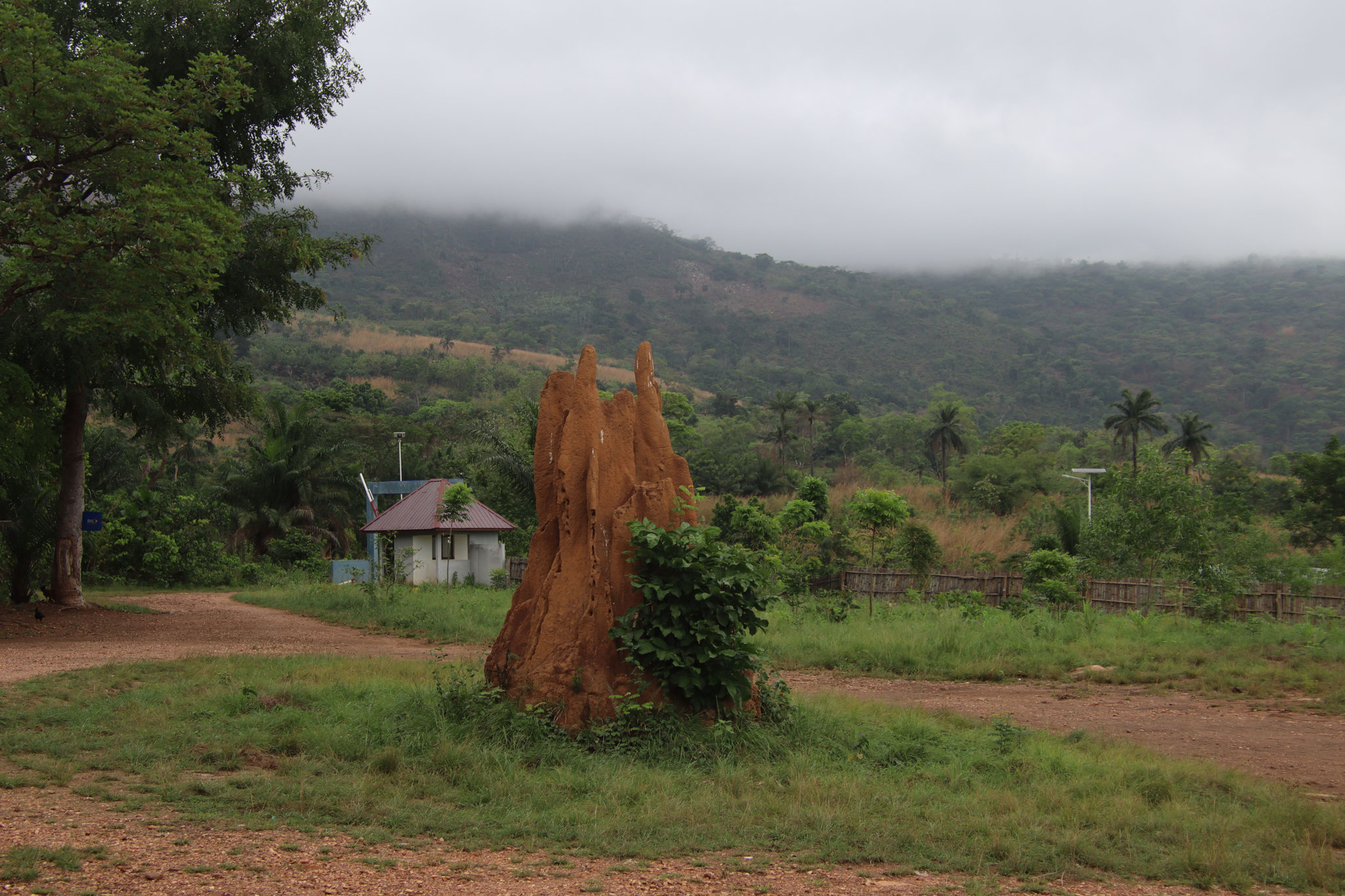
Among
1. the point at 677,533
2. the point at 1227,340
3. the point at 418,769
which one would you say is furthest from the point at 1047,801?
the point at 1227,340

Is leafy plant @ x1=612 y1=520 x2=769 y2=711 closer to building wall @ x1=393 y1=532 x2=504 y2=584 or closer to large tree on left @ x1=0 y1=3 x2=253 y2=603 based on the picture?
large tree on left @ x1=0 y1=3 x2=253 y2=603

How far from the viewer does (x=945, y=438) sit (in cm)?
6375

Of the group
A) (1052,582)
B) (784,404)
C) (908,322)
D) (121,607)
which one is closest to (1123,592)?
(1052,582)

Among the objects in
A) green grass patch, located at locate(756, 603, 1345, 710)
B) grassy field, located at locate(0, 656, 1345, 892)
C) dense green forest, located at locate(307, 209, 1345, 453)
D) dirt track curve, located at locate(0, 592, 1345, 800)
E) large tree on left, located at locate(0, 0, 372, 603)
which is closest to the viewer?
grassy field, located at locate(0, 656, 1345, 892)

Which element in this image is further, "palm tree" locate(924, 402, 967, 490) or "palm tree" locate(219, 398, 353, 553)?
A: "palm tree" locate(924, 402, 967, 490)

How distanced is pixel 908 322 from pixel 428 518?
4511 inches

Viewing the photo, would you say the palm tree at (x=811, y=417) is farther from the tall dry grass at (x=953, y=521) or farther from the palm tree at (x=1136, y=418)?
the palm tree at (x=1136, y=418)

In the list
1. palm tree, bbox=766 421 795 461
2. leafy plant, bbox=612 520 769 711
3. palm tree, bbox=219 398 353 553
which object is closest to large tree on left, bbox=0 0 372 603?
leafy plant, bbox=612 520 769 711

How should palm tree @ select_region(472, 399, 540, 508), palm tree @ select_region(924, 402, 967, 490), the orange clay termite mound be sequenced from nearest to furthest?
the orange clay termite mound < palm tree @ select_region(472, 399, 540, 508) < palm tree @ select_region(924, 402, 967, 490)

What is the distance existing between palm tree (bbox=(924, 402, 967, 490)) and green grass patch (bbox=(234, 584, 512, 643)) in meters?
44.3

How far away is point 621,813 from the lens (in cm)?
588

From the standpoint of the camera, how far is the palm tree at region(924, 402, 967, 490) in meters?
62.7

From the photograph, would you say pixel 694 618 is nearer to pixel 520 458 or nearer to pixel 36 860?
pixel 36 860

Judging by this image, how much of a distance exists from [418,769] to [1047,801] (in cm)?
438
